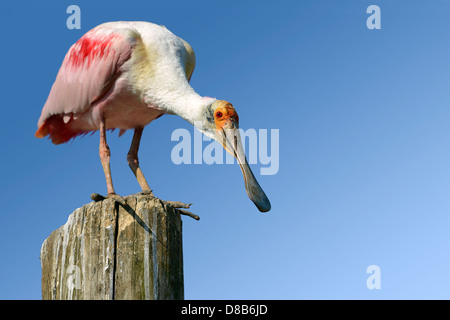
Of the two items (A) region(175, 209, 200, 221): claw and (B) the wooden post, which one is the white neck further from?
(B) the wooden post

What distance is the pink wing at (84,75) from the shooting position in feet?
Answer: 25.7

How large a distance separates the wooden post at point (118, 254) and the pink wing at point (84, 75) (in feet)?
9.57

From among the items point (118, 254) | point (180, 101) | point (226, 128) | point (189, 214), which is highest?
point (180, 101)

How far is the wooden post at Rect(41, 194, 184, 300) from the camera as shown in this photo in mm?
4801

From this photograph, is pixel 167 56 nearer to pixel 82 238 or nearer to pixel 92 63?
pixel 92 63

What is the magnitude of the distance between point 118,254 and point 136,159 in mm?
3515

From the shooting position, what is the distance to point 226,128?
23.7 ft

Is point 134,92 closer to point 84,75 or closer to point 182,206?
point 84,75

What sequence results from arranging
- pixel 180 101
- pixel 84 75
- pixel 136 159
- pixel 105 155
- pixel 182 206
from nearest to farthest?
pixel 182 206 < pixel 180 101 < pixel 105 155 < pixel 84 75 < pixel 136 159

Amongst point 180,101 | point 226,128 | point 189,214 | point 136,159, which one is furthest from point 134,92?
point 189,214
